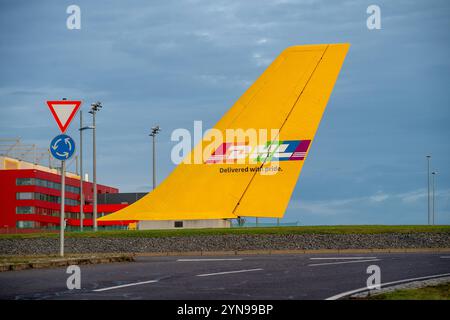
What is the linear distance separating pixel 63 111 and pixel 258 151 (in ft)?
23.8

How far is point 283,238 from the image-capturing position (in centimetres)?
2512

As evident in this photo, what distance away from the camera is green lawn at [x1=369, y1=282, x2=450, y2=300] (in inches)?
308

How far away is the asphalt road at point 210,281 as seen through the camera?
8734 mm

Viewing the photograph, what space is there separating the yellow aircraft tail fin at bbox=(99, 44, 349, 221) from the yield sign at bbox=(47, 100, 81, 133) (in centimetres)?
616

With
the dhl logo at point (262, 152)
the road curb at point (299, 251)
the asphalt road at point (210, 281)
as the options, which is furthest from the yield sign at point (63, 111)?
the road curb at point (299, 251)

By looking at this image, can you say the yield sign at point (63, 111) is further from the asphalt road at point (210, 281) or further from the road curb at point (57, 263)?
the asphalt road at point (210, 281)

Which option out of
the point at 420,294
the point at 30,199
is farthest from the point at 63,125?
the point at 30,199

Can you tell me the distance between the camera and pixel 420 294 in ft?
27.0

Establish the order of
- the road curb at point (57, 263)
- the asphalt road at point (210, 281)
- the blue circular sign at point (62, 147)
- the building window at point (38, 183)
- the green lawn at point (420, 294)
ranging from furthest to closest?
the building window at point (38, 183) < the blue circular sign at point (62, 147) < the road curb at point (57, 263) < the asphalt road at point (210, 281) < the green lawn at point (420, 294)

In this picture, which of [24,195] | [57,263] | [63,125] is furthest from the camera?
[24,195]

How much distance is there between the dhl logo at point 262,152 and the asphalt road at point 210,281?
2067 millimetres

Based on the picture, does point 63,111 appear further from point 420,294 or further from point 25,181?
point 25,181
